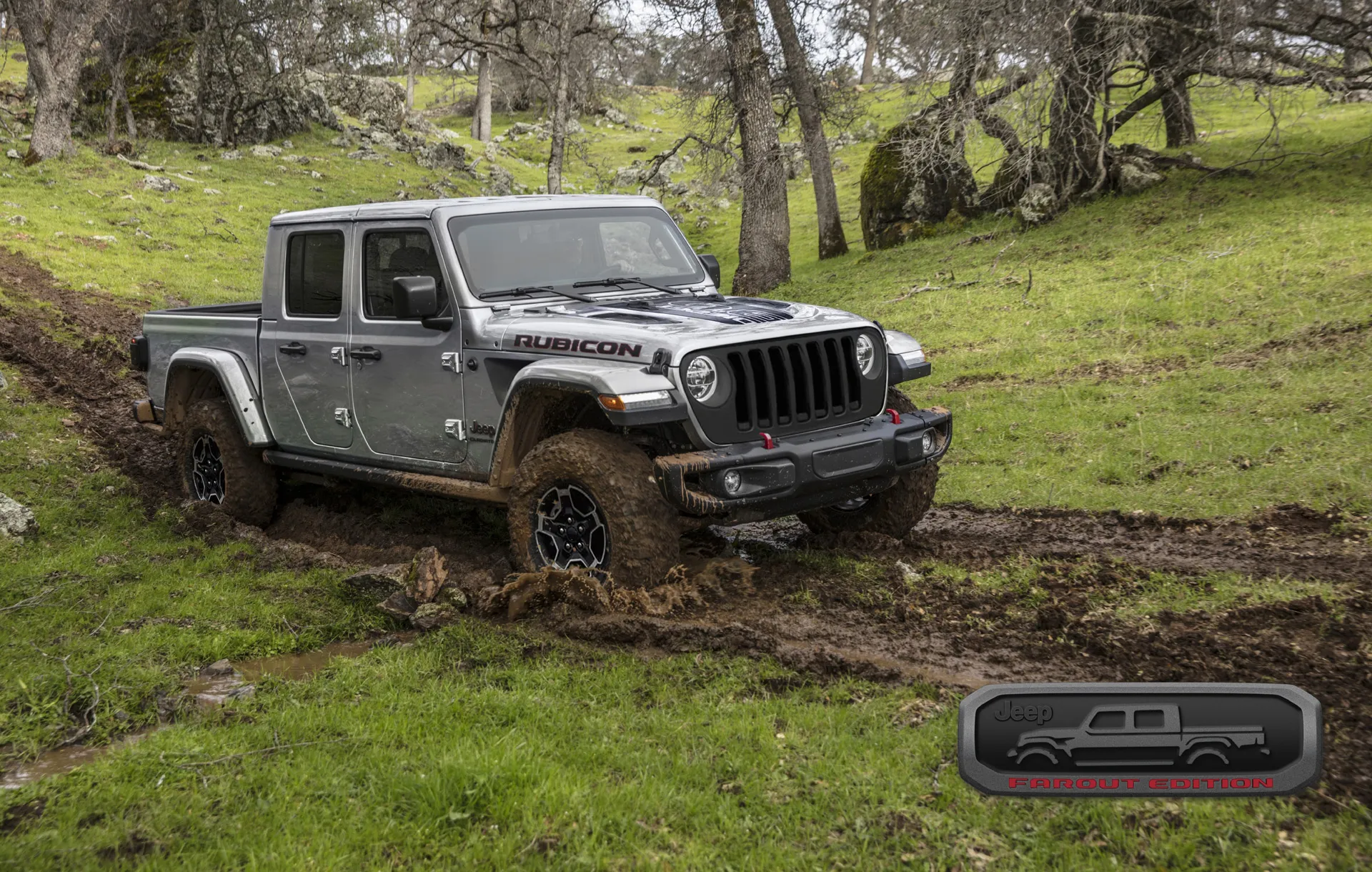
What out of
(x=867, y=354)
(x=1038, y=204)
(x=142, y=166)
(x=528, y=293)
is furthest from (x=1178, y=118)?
(x=142, y=166)

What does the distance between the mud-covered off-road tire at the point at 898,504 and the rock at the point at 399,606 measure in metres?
2.58

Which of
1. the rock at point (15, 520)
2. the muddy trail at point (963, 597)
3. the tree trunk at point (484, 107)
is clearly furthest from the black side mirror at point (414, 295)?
the tree trunk at point (484, 107)

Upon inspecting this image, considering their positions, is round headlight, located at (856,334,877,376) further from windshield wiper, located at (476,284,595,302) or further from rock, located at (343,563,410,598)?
rock, located at (343,563,410,598)

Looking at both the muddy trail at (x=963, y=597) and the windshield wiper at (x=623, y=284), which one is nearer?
the muddy trail at (x=963, y=597)

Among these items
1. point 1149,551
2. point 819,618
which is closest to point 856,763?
point 819,618

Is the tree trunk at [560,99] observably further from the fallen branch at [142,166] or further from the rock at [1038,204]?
the rock at [1038,204]

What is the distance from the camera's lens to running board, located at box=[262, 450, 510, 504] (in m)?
6.30

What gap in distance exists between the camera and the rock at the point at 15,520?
7227mm

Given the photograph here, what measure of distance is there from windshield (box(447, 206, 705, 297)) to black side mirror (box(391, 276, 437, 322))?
0.30 meters

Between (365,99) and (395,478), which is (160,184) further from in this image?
(395,478)

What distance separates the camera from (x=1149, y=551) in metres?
6.48

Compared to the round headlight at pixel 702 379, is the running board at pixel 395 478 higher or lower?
lower

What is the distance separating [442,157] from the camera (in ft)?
115

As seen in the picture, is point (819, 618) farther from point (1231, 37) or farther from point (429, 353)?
point (1231, 37)
